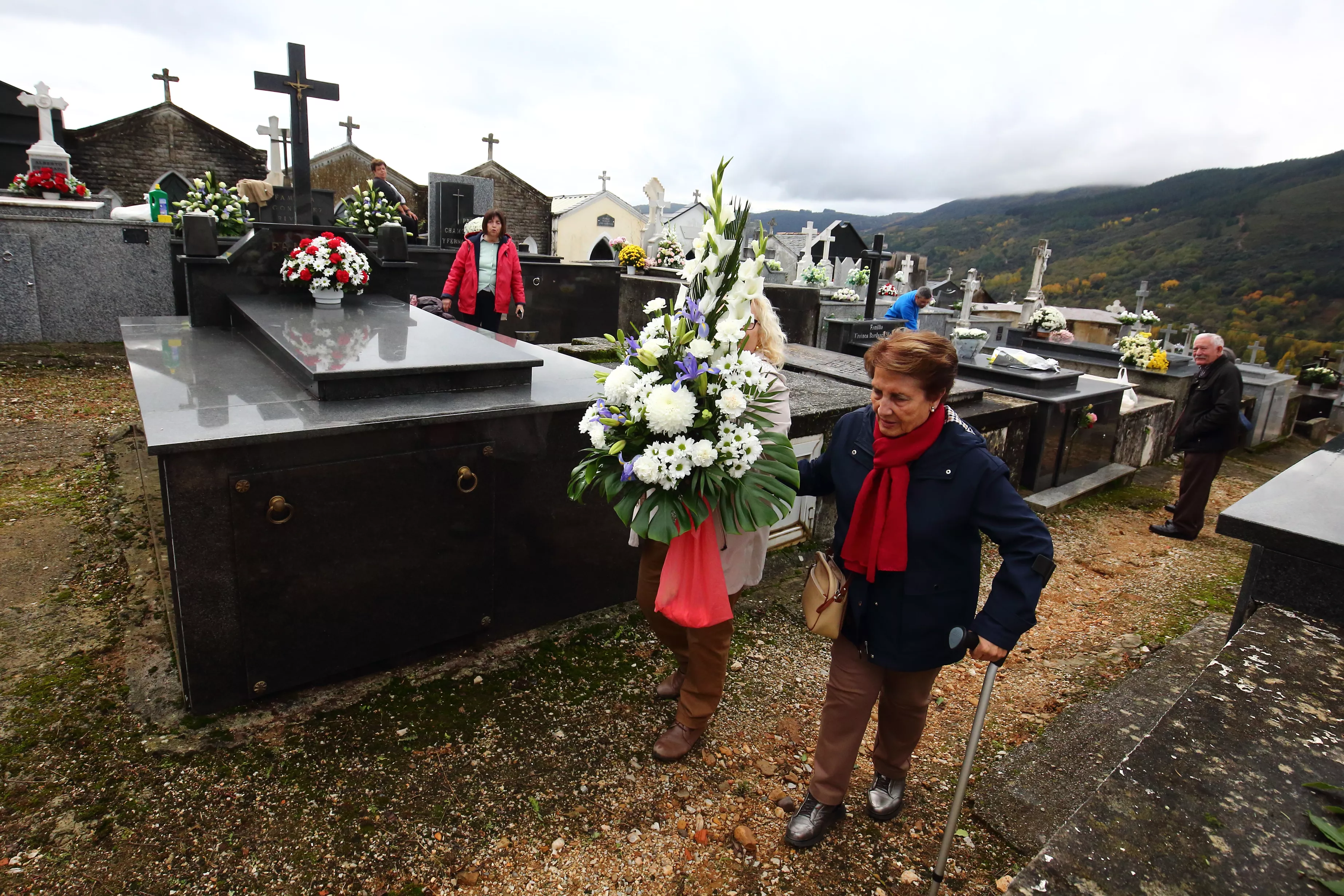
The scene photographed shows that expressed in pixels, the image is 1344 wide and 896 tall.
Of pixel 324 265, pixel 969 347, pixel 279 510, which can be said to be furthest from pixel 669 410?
pixel 969 347

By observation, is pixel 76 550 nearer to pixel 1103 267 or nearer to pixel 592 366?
pixel 592 366

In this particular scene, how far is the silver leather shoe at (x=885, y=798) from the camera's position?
105 inches

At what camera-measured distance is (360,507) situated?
3062mm

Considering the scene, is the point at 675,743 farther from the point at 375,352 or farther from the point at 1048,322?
the point at 1048,322

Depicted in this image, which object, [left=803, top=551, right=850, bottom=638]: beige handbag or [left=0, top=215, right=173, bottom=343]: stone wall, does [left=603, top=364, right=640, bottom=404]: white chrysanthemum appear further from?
[left=0, top=215, right=173, bottom=343]: stone wall

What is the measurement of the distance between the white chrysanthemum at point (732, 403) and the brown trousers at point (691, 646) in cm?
60

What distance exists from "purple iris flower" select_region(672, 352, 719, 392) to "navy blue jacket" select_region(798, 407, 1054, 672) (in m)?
0.55

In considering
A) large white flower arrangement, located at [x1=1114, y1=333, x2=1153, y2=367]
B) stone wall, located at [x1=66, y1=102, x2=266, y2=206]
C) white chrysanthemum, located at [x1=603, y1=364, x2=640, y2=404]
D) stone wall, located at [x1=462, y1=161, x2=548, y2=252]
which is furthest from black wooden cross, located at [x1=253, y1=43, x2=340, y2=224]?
stone wall, located at [x1=462, y1=161, x2=548, y2=252]

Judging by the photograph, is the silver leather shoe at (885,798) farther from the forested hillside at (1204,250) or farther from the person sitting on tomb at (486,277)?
the forested hillside at (1204,250)

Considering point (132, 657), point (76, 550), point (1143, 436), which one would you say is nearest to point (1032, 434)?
point (1143, 436)

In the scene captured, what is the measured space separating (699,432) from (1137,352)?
10.3m

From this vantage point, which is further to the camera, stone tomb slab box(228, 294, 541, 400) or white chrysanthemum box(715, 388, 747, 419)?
stone tomb slab box(228, 294, 541, 400)

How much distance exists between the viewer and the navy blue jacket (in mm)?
2131

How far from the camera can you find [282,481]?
9.36 ft
